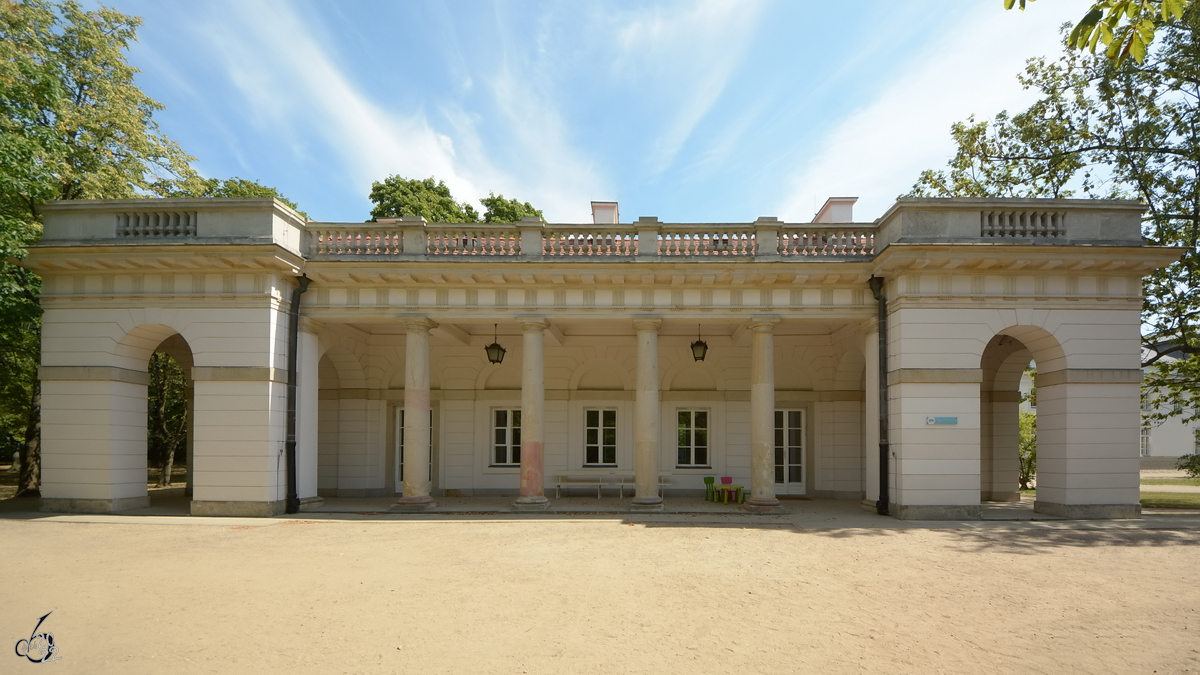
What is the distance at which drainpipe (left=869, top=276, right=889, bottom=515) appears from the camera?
42.4 ft

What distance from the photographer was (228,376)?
41.6 ft

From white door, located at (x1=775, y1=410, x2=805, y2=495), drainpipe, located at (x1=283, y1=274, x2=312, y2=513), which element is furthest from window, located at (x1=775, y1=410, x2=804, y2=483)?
drainpipe, located at (x1=283, y1=274, x2=312, y2=513)

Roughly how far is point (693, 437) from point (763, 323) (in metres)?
4.93

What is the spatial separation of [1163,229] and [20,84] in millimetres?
25253

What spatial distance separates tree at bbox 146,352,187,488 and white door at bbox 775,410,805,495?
692 inches

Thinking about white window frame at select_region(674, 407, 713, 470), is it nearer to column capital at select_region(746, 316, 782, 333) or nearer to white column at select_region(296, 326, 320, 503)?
column capital at select_region(746, 316, 782, 333)

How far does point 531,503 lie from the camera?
13422 millimetres

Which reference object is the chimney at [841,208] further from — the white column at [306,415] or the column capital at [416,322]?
the white column at [306,415]

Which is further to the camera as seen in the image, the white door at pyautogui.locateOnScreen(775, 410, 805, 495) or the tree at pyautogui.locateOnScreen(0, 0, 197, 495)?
the white door at pyautogui.locateOnScreen(775, 410, 805, 495)

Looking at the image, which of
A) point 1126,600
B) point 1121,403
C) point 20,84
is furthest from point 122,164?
point 1121,403

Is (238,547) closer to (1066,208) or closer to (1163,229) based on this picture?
(1066,208)

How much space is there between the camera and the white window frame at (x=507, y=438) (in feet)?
57.1

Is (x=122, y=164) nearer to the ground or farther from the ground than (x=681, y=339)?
farther from the ground

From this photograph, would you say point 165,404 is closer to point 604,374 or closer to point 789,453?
point 604,374
